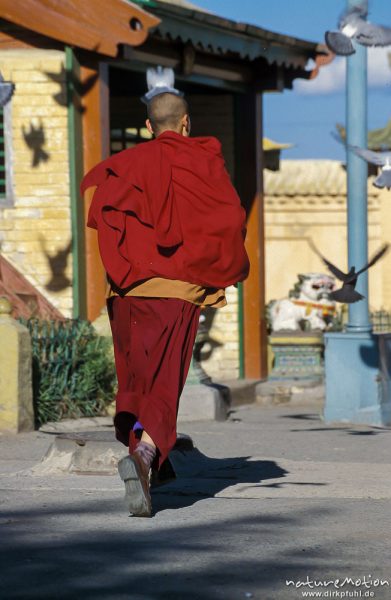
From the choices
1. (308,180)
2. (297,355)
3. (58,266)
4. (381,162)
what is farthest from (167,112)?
(308,180)

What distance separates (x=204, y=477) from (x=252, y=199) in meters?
9.75

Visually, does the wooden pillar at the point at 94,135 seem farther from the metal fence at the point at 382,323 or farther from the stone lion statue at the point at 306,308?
the metal fence at the point at 382,323

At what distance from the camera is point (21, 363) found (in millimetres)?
9945

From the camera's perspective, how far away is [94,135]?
13.4m

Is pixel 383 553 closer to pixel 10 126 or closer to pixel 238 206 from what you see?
pixel 238 206

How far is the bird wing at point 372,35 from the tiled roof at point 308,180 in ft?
56.3

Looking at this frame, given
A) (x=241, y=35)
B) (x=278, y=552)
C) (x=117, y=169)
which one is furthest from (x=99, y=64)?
(x=278, y=552)

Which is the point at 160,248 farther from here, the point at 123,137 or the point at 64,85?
the point at 123,137

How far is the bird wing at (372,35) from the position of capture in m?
11.2

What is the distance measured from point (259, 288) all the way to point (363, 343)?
5.01 m

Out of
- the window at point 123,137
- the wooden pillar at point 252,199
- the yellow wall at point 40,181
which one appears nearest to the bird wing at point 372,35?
the yellow wall at point 40,181

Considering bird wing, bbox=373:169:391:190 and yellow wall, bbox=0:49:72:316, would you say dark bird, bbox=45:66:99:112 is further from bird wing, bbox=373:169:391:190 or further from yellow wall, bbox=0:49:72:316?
bird wing, bbox=373:169:391:190

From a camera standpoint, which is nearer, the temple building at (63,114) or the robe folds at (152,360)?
the robe folds at (152,360)

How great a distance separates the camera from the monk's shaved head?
20.5 ft
